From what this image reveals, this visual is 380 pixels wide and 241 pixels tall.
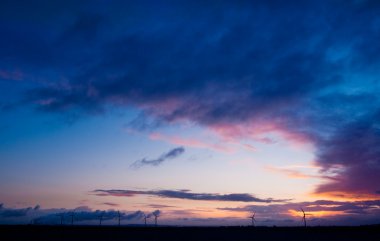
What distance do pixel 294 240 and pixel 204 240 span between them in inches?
890

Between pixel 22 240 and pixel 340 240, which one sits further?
Result: pixel 340 240

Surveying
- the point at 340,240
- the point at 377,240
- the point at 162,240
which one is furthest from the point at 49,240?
the point at 377,240

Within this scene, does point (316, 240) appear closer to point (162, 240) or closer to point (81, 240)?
point (162, 240)

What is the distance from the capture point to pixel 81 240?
88.2 m

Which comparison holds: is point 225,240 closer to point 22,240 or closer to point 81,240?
point 81,240

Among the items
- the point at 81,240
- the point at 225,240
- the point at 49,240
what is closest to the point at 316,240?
the point at 225,240

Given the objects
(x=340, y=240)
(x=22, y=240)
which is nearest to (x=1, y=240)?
(x=22, y=240)

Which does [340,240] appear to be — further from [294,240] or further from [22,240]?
[22,240]

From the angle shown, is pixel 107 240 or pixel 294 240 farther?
pixel 294 240

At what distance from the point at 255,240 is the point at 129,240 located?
3019 centimetres

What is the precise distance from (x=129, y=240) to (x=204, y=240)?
1782cm

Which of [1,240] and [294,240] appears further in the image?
[294,240]

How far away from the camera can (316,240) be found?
91000 mm

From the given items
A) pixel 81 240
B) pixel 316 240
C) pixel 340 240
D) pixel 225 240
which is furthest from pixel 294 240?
pixel 81 240
